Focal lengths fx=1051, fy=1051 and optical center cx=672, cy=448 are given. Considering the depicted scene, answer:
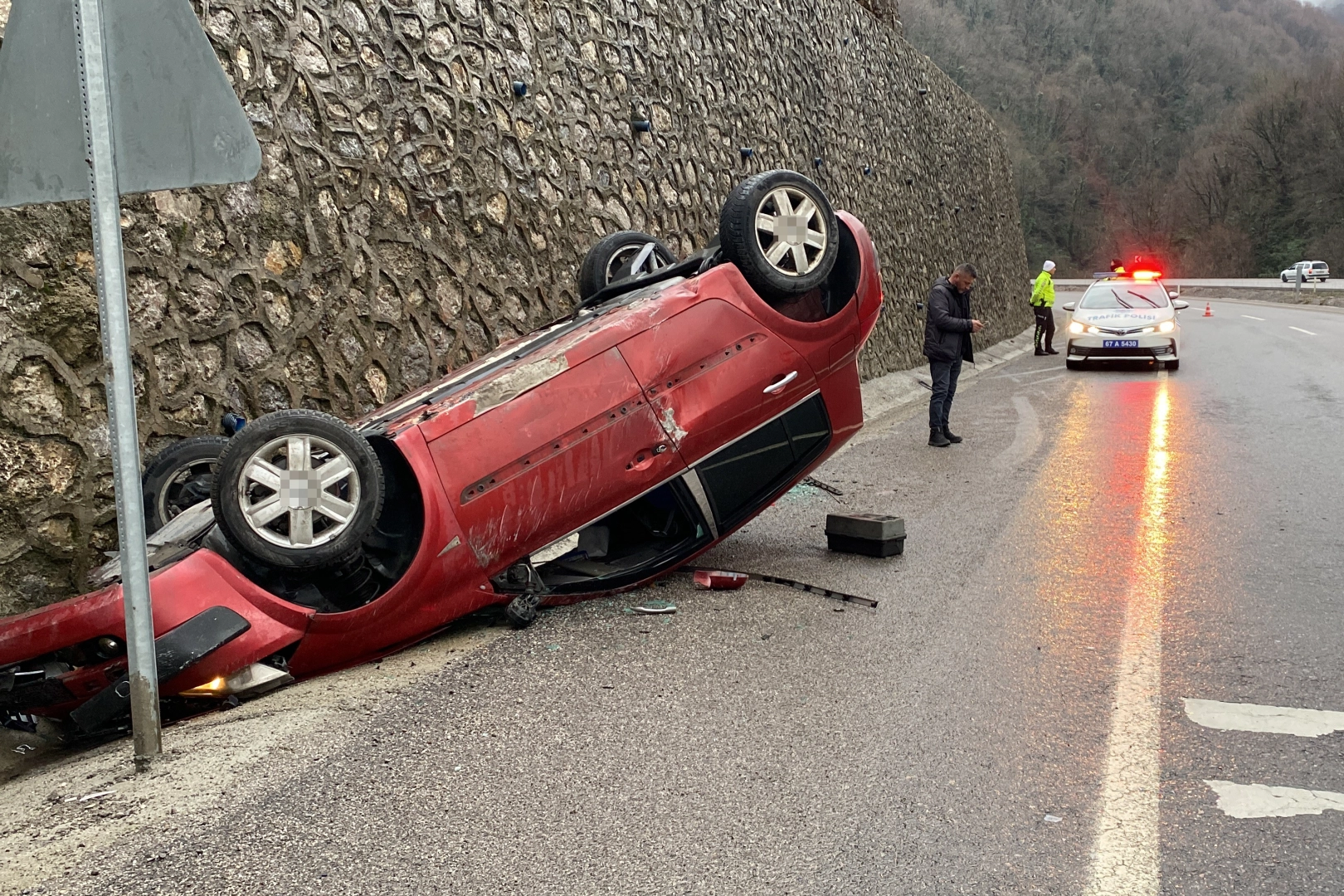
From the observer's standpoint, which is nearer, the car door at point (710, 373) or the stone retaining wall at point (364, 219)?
the car door at point (710, 373)

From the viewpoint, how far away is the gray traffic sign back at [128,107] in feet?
10.6

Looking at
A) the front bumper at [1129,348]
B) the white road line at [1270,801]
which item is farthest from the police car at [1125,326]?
the white road line at [1270,801]

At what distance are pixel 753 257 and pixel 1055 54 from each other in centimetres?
10542

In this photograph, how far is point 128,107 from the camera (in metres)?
3.36

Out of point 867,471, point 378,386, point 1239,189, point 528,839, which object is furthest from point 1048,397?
point 1239,189

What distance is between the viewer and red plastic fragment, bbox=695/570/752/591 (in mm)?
5602

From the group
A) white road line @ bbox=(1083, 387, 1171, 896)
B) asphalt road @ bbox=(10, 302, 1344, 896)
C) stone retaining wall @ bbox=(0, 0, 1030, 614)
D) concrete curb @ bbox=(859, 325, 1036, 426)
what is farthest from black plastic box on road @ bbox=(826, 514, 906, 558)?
concrete curb @ bbox=(859, 325, 1036, 426)

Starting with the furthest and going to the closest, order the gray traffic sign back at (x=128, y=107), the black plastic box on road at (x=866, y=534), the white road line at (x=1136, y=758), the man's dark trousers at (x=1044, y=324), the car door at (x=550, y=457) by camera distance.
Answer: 1. the man's dark trousers at (x=1044, y=324)
2. the black plastic box on road at (x=866, y=534)
3. the car door at (x=550, y=457)
4. the gray traffic sign back at (x=128, y=107)
5. the white road line at (x=1136, y=758)

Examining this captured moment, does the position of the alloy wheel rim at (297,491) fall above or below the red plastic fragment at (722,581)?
above

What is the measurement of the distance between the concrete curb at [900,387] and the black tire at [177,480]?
7.30 m

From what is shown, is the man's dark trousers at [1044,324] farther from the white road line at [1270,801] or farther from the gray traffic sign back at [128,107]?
the gray traffic sign back at [128,107]

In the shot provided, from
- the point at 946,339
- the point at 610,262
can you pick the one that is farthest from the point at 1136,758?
the point at 946,339

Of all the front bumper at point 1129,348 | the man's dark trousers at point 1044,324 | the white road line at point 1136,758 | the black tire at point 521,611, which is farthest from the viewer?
the man's dark trousers at point 1044,324

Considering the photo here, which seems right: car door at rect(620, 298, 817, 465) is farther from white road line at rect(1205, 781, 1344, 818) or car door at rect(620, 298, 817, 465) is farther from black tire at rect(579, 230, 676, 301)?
white road line at rect(1205, 781, 1344, 818)
